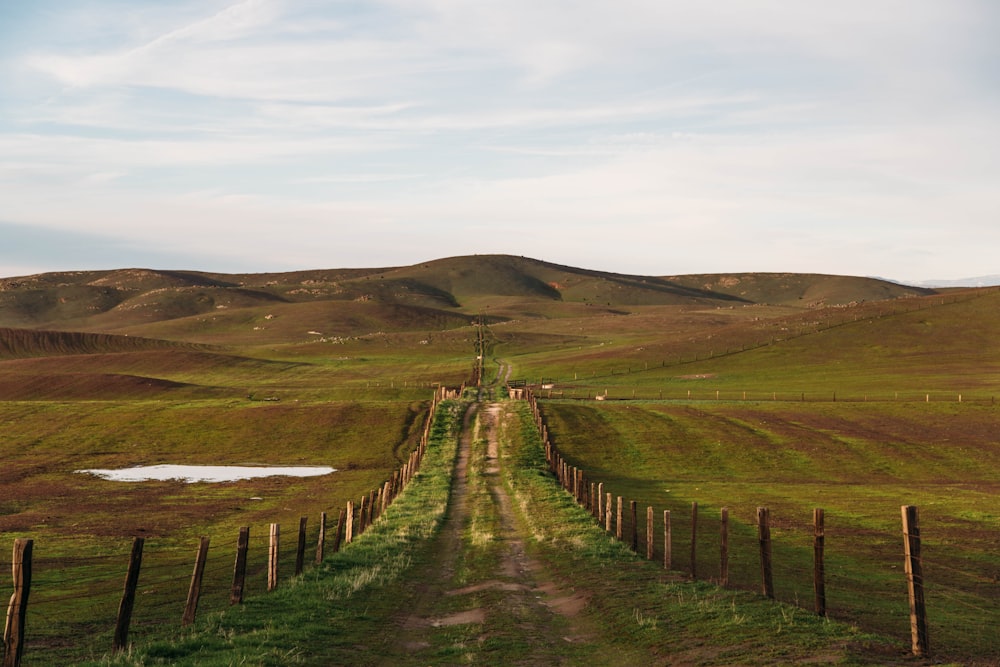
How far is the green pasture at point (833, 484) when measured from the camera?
992 inches

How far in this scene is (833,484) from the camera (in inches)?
2189

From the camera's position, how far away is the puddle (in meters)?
58.9

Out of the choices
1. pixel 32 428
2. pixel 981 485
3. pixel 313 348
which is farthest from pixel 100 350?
pixel 981 485

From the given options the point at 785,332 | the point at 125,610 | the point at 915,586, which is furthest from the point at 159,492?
the point at 785,332

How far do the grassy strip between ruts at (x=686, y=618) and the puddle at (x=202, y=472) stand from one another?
109 feet

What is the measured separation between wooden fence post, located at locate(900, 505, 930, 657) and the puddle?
48483 mm

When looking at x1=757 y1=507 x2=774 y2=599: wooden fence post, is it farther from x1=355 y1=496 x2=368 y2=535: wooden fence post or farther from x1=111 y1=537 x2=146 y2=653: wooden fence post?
x1=355 y1=496 x2=368 y2=535: wooden fence post

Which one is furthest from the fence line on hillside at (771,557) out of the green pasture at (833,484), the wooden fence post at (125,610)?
the wooden fence post at (125,610)

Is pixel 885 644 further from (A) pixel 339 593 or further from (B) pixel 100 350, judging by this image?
(B) pixel 100 350

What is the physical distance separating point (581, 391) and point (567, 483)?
53.6 m

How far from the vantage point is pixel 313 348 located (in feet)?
587

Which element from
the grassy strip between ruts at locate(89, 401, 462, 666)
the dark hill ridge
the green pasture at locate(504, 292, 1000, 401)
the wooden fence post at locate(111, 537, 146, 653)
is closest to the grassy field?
the green pasture at locate(504, 292, 1000, 401)

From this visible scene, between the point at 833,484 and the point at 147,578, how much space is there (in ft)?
138

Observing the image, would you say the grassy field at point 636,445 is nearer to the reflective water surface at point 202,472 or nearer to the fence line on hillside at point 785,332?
the fence line on hillside at point 785,332
